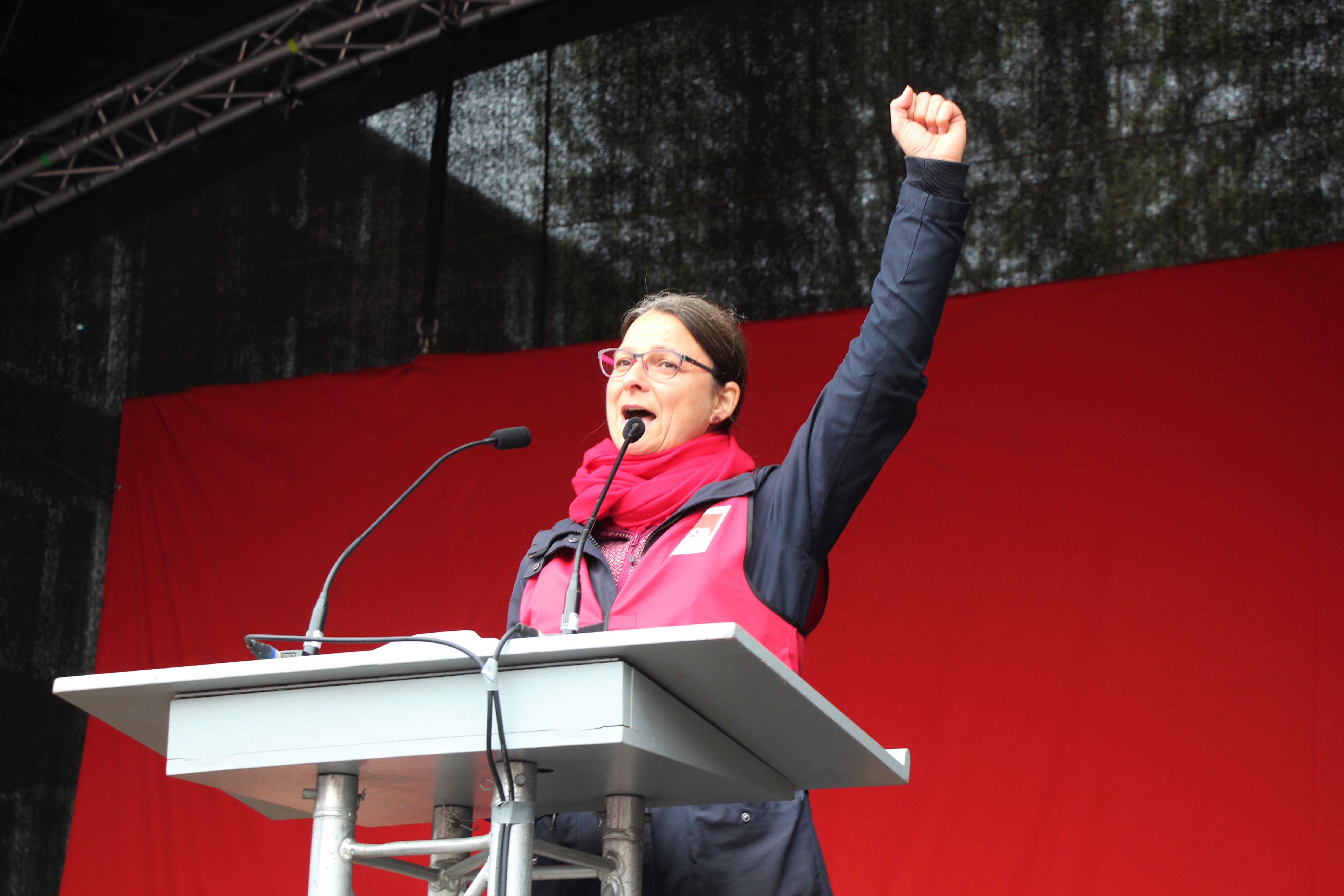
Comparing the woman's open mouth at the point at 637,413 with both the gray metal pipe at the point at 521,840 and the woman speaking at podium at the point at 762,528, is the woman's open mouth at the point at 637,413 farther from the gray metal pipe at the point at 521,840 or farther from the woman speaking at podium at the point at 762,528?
the gray metal pipe at the point at 521,840

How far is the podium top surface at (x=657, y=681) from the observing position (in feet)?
3.07

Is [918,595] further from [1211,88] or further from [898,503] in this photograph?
[1211,88]

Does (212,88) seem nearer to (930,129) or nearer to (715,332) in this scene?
(715,332)

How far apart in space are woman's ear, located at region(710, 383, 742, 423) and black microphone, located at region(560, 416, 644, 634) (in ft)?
0.48

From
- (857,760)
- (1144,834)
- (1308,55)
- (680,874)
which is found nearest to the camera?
(857,760)

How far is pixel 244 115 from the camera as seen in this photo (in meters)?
5.15

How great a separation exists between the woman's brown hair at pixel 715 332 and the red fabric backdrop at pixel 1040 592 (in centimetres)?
209

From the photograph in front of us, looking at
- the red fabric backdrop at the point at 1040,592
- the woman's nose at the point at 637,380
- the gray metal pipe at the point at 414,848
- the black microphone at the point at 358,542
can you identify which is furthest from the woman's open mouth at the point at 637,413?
the red fabric backdrop at the point at 1040,592

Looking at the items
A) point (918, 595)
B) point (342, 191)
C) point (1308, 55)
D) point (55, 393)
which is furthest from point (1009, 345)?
point (55, 393)

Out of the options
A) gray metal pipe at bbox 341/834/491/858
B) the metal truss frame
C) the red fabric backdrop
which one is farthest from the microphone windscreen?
the metal truss frame

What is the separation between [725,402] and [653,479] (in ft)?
0.67

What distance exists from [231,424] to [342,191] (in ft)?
3.11

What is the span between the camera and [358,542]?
138cm

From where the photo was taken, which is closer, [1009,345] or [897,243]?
[897,243]
